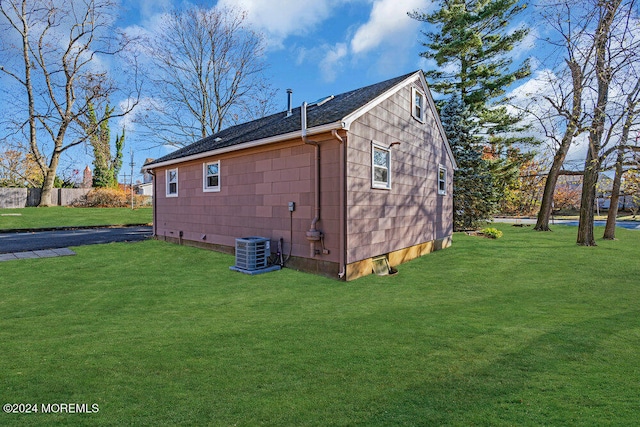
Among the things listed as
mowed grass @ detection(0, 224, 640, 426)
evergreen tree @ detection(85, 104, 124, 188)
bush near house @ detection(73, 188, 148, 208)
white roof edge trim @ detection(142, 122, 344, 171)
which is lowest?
mowed grass @ detection(0, 224, 640, 426)

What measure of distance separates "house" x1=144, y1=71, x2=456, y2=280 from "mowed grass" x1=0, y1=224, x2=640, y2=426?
1.10 meters

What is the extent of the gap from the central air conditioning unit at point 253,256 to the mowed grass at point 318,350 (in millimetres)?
644

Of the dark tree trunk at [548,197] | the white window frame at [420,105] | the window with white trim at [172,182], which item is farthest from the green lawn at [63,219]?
the dark tree trunk at [548,197]

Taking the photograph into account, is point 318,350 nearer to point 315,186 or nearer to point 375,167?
point 315,186

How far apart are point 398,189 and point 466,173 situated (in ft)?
33.0

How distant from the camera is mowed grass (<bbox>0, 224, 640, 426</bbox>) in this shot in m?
2.29

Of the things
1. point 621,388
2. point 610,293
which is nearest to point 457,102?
point 610,293

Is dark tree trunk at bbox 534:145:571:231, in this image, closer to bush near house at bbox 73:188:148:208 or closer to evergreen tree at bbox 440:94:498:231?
evergreen tree at bbox 440:94:498:231

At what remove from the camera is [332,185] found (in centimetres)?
670

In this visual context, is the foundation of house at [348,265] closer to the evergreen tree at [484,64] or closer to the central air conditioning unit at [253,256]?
the central air conditioning unit at [253,256]

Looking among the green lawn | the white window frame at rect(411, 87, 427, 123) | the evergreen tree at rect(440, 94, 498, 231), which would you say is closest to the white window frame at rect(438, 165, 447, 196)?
the white window frame at rect(411, 87, 427, 123)

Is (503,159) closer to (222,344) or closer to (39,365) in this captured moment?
(222,344)

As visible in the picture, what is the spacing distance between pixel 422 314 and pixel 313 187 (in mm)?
3627

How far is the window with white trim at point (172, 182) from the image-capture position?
11.6 meters
